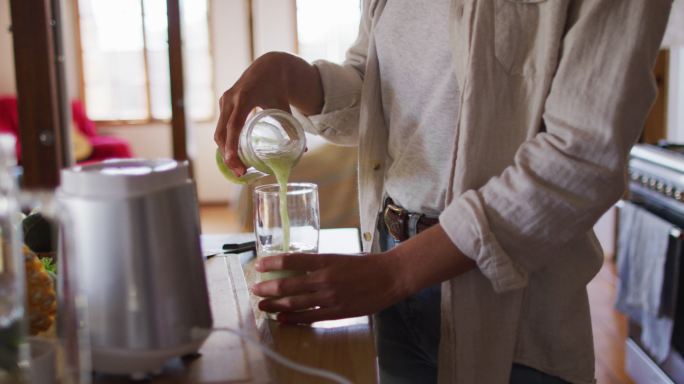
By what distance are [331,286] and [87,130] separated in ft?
18.3

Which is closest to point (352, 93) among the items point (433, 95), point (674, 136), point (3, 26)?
point (433, 95)

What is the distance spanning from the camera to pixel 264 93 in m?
0.97

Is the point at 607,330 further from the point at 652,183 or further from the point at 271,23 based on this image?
the point at 271,23

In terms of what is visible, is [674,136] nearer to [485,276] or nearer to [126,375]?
[485,276]

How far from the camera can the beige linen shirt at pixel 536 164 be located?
2.41ft

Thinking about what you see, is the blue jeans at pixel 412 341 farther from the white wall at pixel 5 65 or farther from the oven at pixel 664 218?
the white wall at pixel 5 65

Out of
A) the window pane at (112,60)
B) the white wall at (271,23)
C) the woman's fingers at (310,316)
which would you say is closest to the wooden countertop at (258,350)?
the woman's fingers at (310,316)

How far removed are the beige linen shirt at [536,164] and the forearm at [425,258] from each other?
0.05 ft

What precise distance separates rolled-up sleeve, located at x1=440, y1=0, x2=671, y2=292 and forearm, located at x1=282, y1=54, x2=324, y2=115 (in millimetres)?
366

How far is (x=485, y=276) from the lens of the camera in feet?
2.79

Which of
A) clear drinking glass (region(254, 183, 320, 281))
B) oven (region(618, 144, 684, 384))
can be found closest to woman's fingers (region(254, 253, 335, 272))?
clear drinking glass (region(254, 183, 320, 281))

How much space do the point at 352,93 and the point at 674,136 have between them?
7.88 ft

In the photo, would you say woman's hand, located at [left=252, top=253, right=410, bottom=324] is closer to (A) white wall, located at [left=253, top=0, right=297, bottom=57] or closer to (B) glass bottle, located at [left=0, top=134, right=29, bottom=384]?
(B) glass bottle, located at [left=0, top=134, right=29, bottom=384]

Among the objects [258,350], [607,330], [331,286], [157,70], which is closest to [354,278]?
[331,286]
